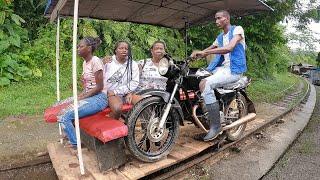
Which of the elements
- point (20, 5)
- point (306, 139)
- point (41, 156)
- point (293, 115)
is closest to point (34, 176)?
point (41, 156)

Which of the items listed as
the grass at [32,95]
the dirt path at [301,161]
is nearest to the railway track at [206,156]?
the dirt path at [301,161]

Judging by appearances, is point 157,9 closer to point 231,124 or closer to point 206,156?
point 231,124

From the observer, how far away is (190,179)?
4508 millimetres

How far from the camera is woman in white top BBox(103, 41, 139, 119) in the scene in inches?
182

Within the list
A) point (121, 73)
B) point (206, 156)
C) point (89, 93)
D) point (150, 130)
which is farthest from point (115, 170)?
point (206, 156)

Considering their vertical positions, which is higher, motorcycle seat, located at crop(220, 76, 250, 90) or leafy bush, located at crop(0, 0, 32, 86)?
leafy bush, located at crop(0, 0, 32, 86)

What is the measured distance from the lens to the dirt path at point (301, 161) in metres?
4.81

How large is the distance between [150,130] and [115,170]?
0.69 meters

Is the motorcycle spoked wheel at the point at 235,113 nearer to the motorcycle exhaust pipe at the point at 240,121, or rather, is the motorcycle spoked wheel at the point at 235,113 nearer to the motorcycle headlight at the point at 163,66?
the motorcycle exhaust pipe at the point at 240,121

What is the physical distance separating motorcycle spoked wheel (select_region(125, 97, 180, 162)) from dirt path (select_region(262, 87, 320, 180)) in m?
1.50

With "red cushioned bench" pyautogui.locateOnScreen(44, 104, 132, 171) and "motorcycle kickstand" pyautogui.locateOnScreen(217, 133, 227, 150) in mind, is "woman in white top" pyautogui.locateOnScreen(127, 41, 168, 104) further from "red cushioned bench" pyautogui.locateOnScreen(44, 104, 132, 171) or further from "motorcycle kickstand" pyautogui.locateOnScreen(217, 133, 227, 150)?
"motorcycle kickstand" pyautogui.locateOnScreen(217, 133, 227, 150)

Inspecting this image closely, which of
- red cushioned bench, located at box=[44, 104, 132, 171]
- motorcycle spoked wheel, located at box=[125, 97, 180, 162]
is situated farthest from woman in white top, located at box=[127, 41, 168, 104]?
red cushioned bench, located at box=[44, 104, 132, 171]

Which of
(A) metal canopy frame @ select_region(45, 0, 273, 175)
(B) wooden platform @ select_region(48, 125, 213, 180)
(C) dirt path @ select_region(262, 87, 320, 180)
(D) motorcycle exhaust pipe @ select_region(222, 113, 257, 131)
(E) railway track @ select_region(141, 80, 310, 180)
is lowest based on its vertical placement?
(C) dirt path @ select_region(262, 87, 320, 180)

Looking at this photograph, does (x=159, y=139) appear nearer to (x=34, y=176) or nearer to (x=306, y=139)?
(x=34, y=176)
